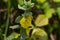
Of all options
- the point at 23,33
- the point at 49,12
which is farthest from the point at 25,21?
the point at 49,12

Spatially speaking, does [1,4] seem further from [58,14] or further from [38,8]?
[58,14]

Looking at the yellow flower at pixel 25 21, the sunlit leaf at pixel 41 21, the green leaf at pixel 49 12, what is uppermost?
the yellow flower at pixel 25 21

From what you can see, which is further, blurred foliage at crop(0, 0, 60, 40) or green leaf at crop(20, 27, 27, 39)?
blurred foliage at crop(0, 0, 60, 40)

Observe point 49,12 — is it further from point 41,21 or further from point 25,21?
point 25,21

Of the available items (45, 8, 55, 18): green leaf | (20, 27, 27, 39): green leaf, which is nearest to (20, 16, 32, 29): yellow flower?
(20, 27, 27, 39): green leaf

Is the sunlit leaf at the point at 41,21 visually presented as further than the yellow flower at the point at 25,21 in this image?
Yes

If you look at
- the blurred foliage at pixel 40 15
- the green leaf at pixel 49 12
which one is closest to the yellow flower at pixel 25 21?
the blurred foliage at pixel 40 15

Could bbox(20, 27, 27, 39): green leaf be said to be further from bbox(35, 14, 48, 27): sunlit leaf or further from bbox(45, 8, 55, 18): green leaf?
bbox(45, 8, 55, 18): green leaf

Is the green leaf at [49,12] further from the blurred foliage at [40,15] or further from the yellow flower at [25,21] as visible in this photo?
the yellow flower at [25,21]

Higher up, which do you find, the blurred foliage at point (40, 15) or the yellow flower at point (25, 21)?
the yellow flower at point (25, 21)

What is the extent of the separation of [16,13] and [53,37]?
34 centimetres

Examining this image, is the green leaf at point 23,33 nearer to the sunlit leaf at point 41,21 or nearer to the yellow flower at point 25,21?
the yellow flower at point 25,21

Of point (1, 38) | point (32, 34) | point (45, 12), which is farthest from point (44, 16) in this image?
point (1, 38)

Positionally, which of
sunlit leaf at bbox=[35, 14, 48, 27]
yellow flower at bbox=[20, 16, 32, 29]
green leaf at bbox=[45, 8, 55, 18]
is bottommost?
sunlit leaf at bbox=[35, 14, 48, 27]
